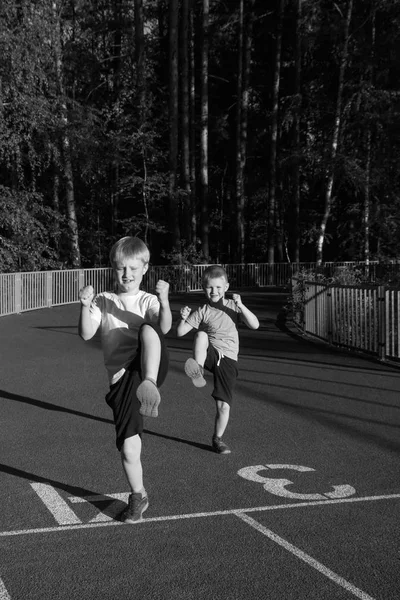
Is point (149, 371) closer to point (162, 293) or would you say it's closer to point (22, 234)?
point (162, 293)

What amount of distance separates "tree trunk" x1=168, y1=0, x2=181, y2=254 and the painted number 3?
31600 mm

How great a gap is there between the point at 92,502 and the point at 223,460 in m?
1.53

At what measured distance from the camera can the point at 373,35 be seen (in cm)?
4112

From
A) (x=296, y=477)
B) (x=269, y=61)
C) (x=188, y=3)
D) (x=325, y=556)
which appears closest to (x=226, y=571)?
(x=325, y=556)

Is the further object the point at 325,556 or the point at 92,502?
the point at 92,502

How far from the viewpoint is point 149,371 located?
16.8 ft

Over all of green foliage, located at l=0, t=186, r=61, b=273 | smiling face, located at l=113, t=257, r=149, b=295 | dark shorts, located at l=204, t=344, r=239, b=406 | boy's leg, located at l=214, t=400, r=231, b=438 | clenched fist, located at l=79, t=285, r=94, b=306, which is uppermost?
green foliage, located at l=0, t=186, r=61, b=273

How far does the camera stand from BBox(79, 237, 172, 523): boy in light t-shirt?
5246mm

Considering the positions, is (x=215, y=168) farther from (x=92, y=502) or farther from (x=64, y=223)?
(x=92, y=502)

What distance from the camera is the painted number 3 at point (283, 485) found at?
583 centimetres

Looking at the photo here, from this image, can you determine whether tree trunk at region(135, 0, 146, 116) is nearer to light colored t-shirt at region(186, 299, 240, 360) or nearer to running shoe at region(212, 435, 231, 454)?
light colored t-shirt at region(186, 299, 240, 360)

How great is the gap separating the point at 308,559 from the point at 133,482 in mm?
1291

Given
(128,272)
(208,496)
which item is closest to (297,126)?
(208,496)

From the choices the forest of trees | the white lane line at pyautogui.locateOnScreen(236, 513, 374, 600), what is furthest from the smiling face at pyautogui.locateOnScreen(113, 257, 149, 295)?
the forest of trees
